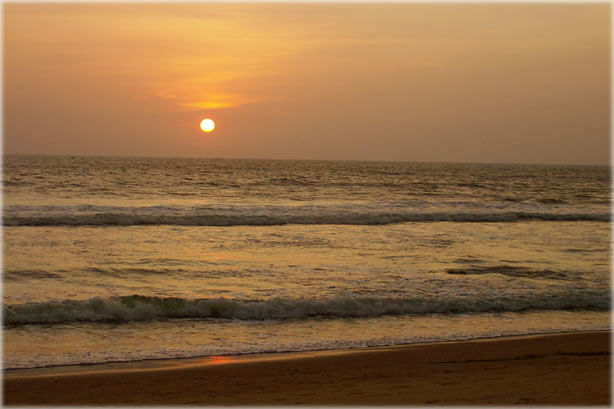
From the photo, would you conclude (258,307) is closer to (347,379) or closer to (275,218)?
(347,379)

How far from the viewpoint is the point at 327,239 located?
60.6 feet

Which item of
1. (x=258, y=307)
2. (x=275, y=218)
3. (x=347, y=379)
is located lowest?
(x=347, y=379)

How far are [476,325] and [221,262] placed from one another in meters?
6.47

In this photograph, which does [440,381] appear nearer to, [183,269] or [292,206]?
[183,269]

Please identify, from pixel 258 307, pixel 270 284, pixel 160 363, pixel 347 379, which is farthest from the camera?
pixel 270 284

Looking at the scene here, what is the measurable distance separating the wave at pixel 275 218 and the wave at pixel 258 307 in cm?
1220

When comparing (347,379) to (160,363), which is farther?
(160,363)

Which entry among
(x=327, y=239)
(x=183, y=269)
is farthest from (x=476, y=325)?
(x=327, y=239)

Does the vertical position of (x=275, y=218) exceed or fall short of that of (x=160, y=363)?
it exceeds it

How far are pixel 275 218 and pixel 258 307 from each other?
14.6m

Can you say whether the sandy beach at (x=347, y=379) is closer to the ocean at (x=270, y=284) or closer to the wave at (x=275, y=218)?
the ocean at (x=270, y=284)

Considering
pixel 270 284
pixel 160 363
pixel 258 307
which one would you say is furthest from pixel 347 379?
pixel 270 284

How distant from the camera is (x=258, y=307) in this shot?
9586mm

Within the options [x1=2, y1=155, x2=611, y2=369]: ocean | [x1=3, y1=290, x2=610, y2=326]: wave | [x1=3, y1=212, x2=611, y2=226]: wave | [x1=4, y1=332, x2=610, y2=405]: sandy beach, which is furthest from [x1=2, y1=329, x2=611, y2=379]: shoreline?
[x1=3, y1=212, x2=611, y2=226]: wave
